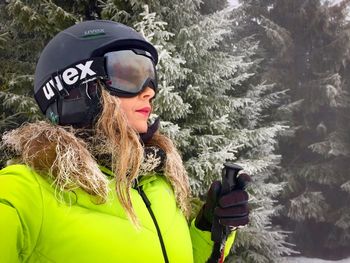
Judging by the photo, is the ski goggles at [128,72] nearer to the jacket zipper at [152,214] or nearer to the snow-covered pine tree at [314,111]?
the jacket zipper at [152,214]

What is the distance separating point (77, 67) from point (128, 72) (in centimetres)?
28

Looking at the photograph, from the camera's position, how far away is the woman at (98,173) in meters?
1.40

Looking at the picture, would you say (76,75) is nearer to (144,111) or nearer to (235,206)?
(144,111)

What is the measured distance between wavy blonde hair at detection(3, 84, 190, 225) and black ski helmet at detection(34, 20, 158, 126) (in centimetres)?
10

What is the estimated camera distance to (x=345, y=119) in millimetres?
16734

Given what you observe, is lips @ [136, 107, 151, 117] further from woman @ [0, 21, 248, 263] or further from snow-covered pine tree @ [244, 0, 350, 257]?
snow-covered pine tree @ [244, 0, 350, 257]

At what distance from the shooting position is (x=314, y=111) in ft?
53.6

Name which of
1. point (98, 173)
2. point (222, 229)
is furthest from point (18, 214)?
point (222, 229)

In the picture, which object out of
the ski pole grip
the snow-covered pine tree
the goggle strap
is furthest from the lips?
the snow-covered pine tree

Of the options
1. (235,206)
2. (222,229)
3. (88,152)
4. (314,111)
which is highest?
(88,152)

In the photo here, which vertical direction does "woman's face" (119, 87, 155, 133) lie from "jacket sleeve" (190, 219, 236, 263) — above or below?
above

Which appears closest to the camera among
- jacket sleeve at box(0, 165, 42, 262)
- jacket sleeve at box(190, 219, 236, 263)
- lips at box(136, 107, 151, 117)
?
jacket sleeve at box(0, 165, 42, 262)

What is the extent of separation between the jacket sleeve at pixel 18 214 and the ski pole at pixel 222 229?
951 mm

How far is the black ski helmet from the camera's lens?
188 cm
